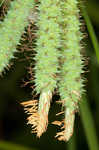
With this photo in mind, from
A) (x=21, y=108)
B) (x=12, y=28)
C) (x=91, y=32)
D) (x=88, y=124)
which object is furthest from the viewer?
(x=21, y=108)

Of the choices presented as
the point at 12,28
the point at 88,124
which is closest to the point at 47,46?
the point at 12,28

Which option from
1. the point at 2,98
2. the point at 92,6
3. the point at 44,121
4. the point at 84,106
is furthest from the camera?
the point at 2,98

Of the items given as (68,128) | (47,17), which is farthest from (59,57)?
(68,128)

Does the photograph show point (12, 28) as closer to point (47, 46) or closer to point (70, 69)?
point (47, 46)

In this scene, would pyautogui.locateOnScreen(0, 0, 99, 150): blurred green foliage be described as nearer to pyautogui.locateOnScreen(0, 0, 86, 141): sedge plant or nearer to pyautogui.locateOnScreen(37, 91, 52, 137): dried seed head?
pyautogui.locateOnScreen(0, 0, 86, 141): sedge plant

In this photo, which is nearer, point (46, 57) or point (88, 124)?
point (46, 57)

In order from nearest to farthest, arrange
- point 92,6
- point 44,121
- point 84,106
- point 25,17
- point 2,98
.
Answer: point 44,121, point 25,17, point 84,106, point 92,6, point 2,98

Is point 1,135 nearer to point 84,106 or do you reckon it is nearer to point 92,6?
point 84,106
